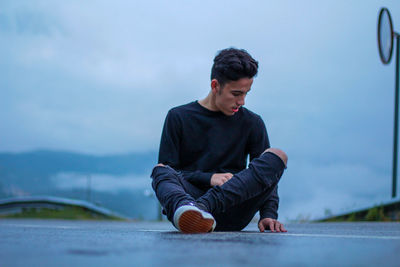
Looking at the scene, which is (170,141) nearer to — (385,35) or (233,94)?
(233,94)

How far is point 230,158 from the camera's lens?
9.36 ft

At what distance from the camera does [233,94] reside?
9.00 feet

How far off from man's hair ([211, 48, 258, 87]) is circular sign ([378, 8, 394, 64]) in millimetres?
4582

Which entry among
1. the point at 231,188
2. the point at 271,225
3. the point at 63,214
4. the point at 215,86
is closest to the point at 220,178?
the point at 231,188

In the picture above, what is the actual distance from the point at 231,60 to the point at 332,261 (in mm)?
1886

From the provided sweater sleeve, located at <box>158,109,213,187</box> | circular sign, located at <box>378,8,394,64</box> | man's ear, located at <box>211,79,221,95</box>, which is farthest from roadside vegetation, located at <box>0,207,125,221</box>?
man's ear, located at <box>211,79,221,95</box>

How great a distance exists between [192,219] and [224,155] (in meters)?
0.92

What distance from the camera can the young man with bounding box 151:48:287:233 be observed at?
2342 mm

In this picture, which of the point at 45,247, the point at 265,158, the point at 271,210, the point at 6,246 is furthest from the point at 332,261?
the point at 271,210

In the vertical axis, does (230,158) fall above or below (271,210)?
above

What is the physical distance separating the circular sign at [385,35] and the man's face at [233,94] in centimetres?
468

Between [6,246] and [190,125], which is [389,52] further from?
[6,246]

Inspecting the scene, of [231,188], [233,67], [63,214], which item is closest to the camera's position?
[231,188]

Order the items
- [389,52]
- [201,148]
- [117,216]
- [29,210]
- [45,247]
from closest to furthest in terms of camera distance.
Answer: [45,247] → [201,148] → [389,52] → [117,216] → [29,210]
